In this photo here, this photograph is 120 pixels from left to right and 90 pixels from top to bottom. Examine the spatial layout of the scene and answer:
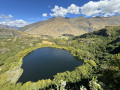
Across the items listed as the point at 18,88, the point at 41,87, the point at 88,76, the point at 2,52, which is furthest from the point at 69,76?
the point at 2,52

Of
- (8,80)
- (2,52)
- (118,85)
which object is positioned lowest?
(8,80)

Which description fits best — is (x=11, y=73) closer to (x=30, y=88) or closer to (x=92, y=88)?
(x=30, y=88)

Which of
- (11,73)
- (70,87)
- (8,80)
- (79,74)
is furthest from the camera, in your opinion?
(11,73)

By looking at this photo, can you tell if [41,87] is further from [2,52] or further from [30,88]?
[2,52]

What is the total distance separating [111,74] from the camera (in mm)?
25578

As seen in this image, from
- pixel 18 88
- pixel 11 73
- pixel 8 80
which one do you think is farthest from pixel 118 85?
pixel 11 73

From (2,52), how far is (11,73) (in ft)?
372

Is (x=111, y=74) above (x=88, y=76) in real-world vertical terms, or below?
above

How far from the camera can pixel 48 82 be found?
2916 inches

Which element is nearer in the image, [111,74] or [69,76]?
[111,74]

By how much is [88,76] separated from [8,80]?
91.8 m

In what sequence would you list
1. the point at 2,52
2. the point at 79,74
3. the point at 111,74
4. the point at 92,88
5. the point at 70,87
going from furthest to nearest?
the point at 2,52
the point at 79,74
the point at 70,87
the point at 111,74
the point at 92,88

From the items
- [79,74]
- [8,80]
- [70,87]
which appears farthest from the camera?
[8,80]

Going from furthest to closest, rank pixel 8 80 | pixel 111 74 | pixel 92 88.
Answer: pixel 8 80
pixel 111 74
pixel 92 88
